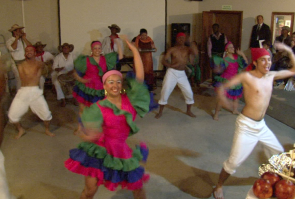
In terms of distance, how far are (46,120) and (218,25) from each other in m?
6.38

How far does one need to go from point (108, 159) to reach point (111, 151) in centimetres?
10

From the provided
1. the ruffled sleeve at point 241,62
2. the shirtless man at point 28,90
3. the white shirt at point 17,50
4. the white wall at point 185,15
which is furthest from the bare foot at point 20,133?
the white wall at point 185,15

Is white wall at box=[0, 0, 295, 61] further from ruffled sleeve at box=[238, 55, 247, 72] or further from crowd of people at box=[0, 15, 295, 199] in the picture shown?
crowd of people at box=[0, 15, 295, 199]

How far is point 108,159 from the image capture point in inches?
109

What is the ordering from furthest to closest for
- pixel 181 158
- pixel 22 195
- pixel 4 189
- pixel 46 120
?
pixel 46 120, pixel 181 158, pixel 22 195, pixel 4 189

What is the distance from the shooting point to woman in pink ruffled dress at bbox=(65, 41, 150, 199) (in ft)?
9.00

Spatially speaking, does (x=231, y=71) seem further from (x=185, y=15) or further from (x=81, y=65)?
(x=185, y=15)

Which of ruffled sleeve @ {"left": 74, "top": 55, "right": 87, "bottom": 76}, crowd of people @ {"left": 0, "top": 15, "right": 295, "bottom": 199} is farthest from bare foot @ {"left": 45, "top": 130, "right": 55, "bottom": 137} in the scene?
ruffled sleeve @ {"left": 74, "top": 55, "right": 87, "bottom": 76}

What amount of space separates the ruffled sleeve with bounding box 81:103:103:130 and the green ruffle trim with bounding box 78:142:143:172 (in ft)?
0.61

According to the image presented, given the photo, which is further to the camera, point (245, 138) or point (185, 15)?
point (185, 15)

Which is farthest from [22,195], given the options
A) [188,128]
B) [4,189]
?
[188,128]

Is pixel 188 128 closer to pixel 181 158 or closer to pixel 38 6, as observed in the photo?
pixel 181 158

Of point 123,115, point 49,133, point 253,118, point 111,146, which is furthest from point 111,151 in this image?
point 49,133

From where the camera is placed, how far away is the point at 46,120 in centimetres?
559
